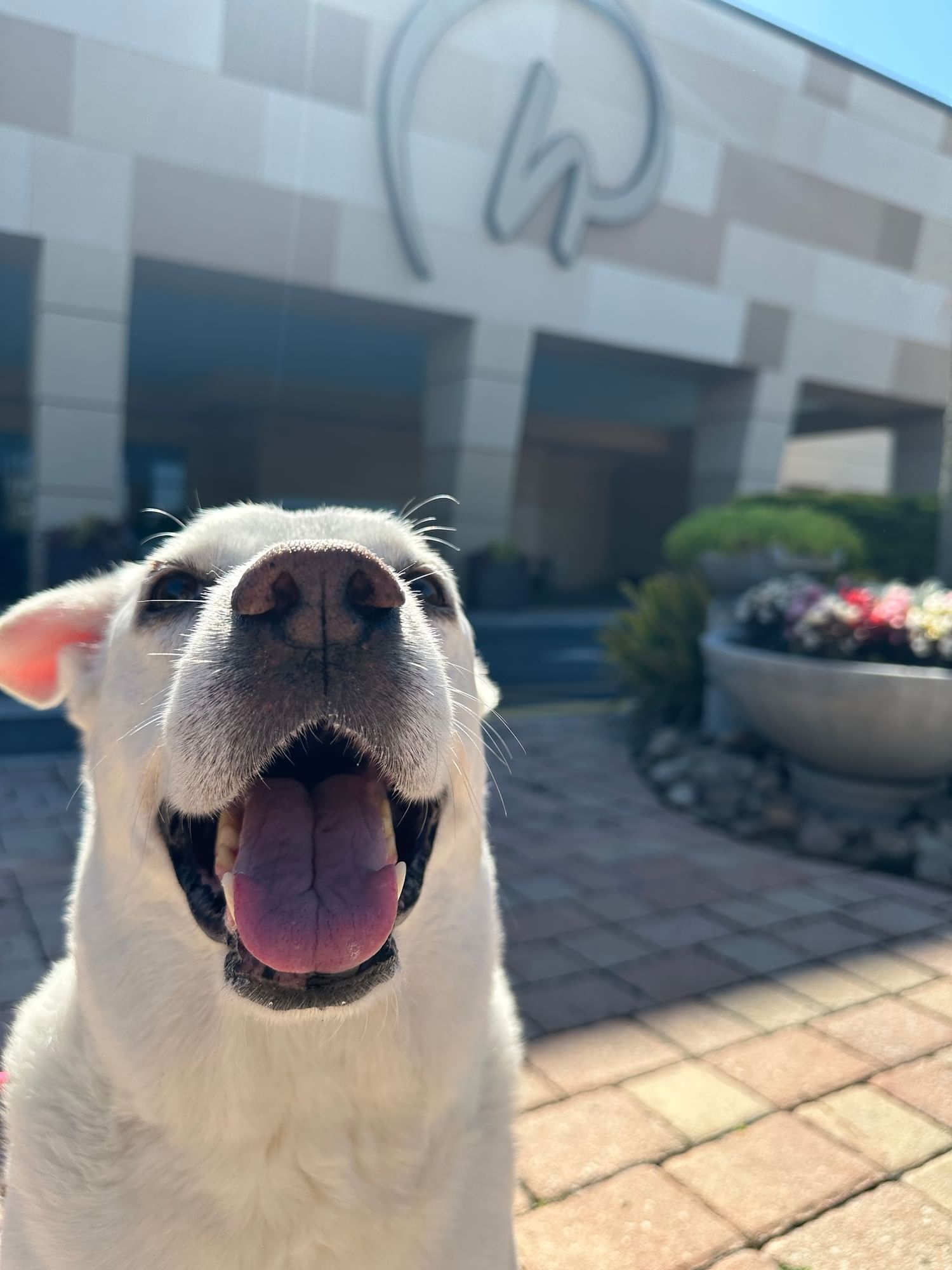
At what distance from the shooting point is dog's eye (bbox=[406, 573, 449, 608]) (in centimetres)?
174

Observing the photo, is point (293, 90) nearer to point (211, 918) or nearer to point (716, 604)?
point (716, 604)

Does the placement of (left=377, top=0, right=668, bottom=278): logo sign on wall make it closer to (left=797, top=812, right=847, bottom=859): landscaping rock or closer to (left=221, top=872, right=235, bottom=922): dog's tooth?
(left=797, top=812, right=847, bottom=859): landscaping rock

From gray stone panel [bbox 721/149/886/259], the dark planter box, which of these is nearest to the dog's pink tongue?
the dark planter box

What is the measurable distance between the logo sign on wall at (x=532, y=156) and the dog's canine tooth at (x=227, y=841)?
41.2 feet

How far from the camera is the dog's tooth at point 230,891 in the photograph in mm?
1391

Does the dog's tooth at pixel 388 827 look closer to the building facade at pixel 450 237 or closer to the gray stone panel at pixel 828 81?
the building facade at pixel 450 237

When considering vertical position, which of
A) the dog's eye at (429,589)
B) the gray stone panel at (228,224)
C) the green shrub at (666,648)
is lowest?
the green shrub at (666,648)

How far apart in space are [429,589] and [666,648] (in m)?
5.55

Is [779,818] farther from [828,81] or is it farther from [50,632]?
[828,81]

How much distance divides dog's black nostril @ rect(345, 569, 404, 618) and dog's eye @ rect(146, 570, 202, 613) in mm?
478

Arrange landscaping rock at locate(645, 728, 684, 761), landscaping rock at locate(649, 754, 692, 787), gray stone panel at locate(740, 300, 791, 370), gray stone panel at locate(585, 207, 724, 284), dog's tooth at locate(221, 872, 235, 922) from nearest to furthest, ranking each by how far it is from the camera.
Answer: dog's tooth at locate(221, 872, 235, 922) → landscaping rock at locate(649, 754, 692, 787) → landscaping rock at locate(645, 728, 684, 761) → gray stone panel at locate(585, 207, 724, 284) → gray stone panel at locate(740, 300, 791, 370)

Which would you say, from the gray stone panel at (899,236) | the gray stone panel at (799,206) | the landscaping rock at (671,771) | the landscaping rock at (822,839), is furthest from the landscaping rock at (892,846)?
the gray stone panel at (899,236)

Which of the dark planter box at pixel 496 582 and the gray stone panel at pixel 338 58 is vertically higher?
the gray stone panel at pixel 338 58

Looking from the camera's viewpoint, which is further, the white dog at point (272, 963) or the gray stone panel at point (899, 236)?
the gray stone panel at point (899, 236)
